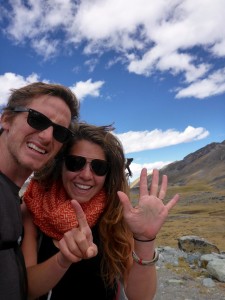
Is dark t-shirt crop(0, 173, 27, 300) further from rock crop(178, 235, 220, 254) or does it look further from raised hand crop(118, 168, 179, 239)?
rock crop(178, 235, 220, 254)

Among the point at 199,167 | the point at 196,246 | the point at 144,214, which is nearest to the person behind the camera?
the point at 144,214

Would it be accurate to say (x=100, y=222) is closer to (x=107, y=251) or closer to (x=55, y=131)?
(x=107, y=251)

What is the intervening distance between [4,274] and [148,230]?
1.19m

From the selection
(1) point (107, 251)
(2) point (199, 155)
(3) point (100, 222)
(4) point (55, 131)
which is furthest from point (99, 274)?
(2) point (199, 155)

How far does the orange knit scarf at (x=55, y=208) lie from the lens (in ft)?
9.75

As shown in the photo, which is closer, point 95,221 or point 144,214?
point 144,214

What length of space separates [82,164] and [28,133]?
0.61 metres

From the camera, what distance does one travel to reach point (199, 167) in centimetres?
16638

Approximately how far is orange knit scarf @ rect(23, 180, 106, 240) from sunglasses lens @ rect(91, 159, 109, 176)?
0.22m


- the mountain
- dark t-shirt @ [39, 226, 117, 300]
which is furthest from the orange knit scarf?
the mountain

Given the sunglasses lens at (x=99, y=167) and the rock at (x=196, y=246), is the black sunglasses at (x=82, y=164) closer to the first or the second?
the sunglasses lens at (x=99, y=167)

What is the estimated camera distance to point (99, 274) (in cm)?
315

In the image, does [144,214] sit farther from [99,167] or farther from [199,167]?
[199,167]

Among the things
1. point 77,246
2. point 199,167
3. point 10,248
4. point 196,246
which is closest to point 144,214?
point 77,246
